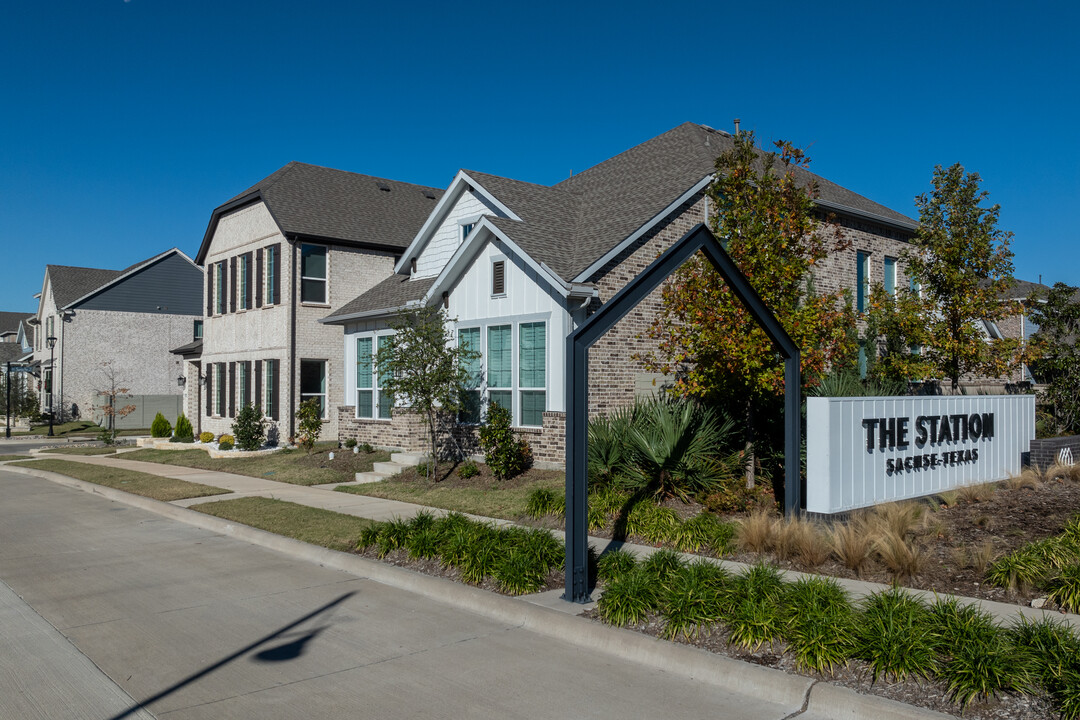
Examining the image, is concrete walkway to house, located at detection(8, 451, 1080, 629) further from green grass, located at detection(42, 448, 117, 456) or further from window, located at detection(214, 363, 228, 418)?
window, located at detection(214, 363, 228, 418)

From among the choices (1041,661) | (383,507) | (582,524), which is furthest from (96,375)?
(1041,661)

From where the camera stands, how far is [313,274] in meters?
26.0

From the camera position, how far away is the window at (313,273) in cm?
2569

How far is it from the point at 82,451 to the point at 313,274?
36.4 feet

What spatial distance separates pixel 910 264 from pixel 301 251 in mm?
16919

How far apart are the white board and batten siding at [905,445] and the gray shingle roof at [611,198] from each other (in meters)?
6.49

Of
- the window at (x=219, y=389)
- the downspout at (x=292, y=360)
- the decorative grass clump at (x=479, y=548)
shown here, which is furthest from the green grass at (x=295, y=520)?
the window at (x=219, y=389)

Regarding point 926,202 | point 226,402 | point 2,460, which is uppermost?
point 926,202

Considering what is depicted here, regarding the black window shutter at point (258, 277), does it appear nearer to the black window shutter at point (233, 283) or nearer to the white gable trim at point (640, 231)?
the black window shutter at point (233, 283)

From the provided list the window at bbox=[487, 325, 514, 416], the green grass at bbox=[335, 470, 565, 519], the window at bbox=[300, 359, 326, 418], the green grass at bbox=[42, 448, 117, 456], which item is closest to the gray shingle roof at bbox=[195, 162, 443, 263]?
the window at bbox=[300, 359, 326, 418]

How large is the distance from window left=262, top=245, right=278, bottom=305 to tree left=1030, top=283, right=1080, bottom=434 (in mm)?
20963

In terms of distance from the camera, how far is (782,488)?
12.7 meters

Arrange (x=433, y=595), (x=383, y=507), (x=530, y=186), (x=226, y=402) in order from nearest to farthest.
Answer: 1. (x=433, y=595)
2. (x=383, y=507)
3. (x=530, y=186)
4. (x=226, y=402)

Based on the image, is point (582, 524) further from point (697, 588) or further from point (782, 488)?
point (782, 488)
